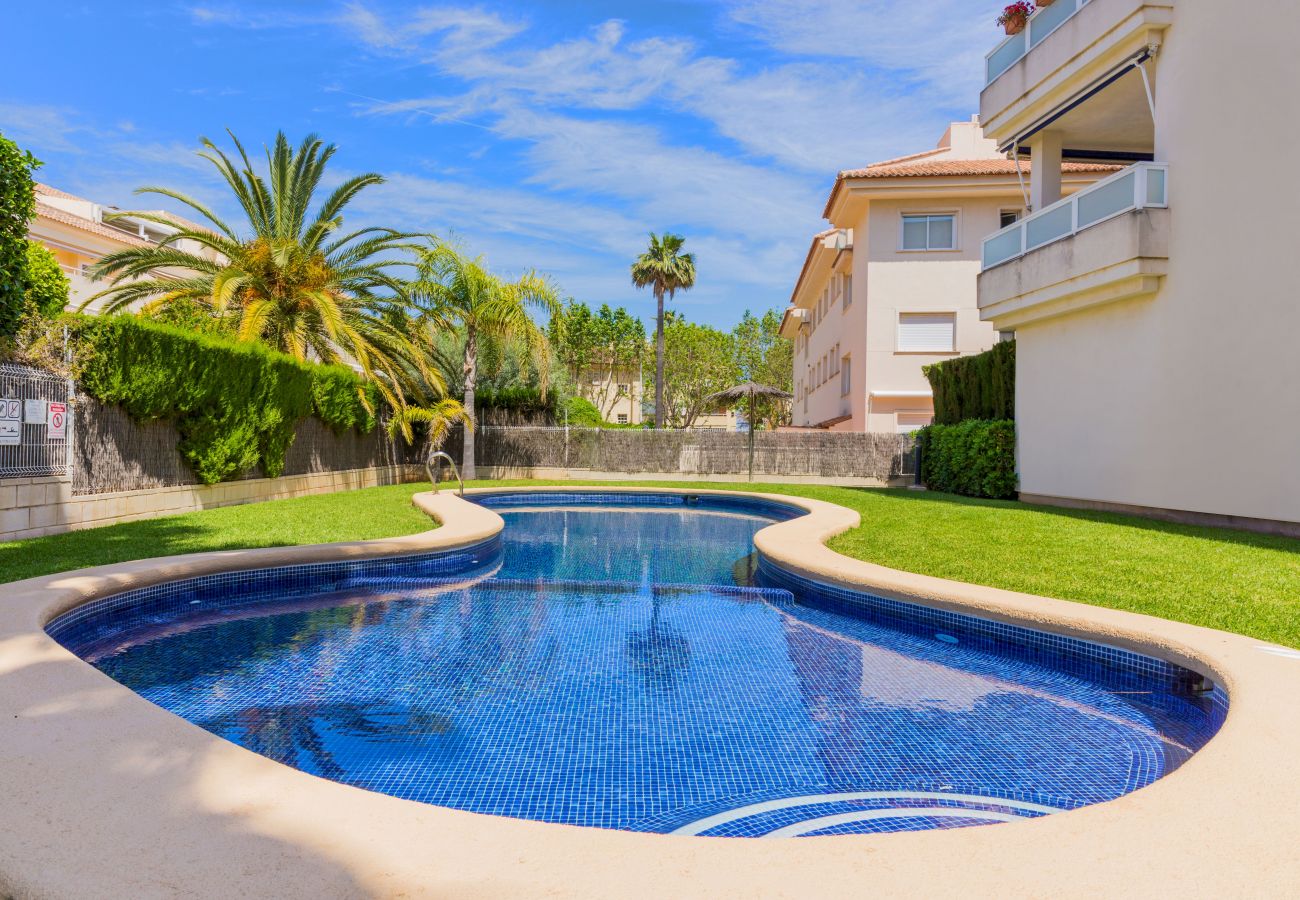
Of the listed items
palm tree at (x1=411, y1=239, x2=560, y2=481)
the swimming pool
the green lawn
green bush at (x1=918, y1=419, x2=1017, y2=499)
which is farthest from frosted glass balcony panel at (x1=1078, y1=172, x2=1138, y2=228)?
palm tree at (x1=411, y1=239, x2=560, y2=481)

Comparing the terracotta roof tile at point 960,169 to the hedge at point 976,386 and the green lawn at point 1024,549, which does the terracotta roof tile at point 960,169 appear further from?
the green lawn at point 1024,549

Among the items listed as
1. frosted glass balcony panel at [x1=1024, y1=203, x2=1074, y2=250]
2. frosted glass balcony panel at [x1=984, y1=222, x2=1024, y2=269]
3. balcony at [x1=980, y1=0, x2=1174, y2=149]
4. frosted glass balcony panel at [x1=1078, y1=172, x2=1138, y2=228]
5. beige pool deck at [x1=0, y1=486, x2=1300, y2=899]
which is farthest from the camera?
frosted glass balcony panel at [x1=984, y1=222, x2=1024, y2=269]

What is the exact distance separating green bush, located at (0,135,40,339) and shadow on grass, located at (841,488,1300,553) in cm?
1418

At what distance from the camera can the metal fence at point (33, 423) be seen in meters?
9.41

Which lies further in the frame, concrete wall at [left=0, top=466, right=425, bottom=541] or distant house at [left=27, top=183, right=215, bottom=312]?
distant house at [left=27, top=183, right=215, bottom=312]

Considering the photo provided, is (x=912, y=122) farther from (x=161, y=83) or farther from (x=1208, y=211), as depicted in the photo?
(x=161, y=83)

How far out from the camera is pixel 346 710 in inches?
191

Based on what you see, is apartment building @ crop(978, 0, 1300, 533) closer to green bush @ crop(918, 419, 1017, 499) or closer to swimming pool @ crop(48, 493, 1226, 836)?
green bush @ crop(918, 419, 1017, 499)

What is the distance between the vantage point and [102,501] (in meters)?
11.1

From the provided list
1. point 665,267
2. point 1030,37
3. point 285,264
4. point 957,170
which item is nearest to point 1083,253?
point 1030,37

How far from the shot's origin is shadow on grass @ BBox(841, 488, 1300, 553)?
920 cm

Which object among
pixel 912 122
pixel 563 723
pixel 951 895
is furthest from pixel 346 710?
pixel 912 122

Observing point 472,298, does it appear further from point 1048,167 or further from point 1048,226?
point 1048,167

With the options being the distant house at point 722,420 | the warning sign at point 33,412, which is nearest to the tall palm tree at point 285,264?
the warning sign at point 33,412
